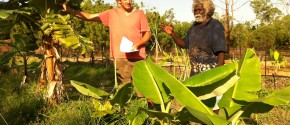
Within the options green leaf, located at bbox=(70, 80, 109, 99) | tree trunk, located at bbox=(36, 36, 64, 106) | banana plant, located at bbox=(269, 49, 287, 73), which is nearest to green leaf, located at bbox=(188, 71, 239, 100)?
green leaf, located at bbox=(70, 80, 109, 99)

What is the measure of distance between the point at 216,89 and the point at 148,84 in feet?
1.47

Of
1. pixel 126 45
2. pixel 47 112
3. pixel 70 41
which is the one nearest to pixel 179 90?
pixel 126 45

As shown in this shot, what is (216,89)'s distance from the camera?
2.17 meters

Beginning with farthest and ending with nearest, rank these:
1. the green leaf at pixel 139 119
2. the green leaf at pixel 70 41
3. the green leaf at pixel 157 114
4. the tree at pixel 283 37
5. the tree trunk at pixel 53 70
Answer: the tree at pixel 283 37 → the tree trunk at pixel 53 70 → the green leaf at pixel 70 41 → the green leaf at pixel 139 119 → the green leaf at pixel 157 114

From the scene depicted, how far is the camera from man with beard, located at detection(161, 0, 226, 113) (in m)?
3.31

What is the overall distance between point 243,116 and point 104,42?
63.9 feet

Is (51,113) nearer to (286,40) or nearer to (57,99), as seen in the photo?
(57,99)

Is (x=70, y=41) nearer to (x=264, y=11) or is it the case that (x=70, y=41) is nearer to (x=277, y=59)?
(x=277, y=59)

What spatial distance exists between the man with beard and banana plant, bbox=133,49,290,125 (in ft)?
3.53

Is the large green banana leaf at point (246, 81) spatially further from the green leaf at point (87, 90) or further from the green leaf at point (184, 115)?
the green leaf at point (87, 90)

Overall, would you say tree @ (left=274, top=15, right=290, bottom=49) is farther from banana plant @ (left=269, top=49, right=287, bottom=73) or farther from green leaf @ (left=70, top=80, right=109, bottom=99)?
green leaf @ (left=70, top=80, right=109, bottom=99)

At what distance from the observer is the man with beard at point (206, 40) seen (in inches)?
130

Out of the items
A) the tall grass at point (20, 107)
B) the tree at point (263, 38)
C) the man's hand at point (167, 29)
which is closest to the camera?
the man's hand at point (167, 29)

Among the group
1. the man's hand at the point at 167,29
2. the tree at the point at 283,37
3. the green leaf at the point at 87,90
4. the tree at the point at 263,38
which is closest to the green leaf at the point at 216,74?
the green leaf at the point at 87,90
